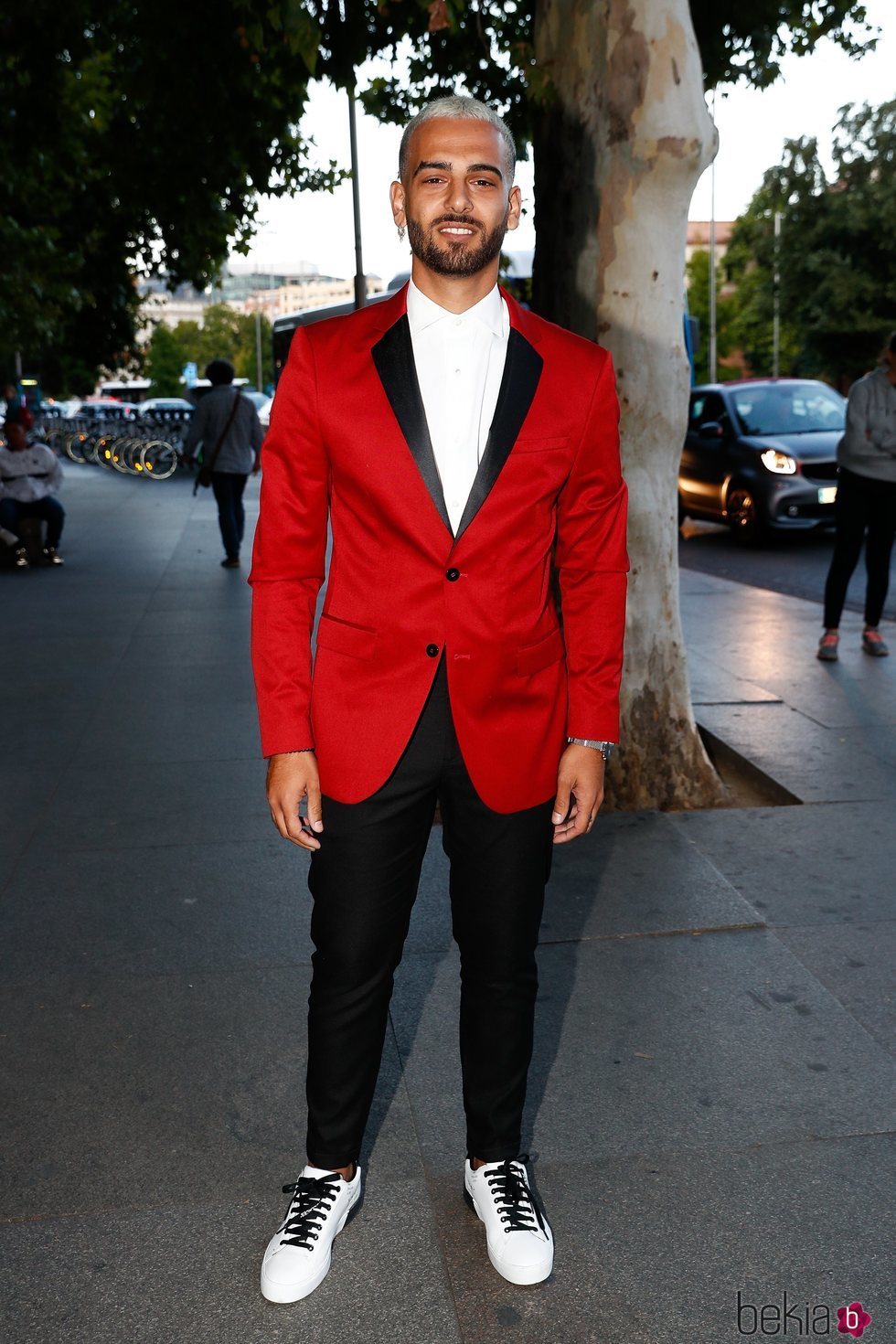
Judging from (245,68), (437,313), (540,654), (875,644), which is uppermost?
(245,68)

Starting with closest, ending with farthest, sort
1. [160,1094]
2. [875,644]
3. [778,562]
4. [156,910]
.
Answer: [160,1094] → [156,910] → [875,644] → [778,562]

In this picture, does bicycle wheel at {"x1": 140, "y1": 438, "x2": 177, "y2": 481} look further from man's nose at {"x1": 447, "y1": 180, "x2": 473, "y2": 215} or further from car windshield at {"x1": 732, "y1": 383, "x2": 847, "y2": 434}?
man's nose at {"x1": 447, "y1": 180, "x2": 473, "y2": 215}

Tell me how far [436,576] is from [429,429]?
0.85ft

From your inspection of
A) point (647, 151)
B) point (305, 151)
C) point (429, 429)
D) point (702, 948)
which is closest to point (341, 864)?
point (429, 429)

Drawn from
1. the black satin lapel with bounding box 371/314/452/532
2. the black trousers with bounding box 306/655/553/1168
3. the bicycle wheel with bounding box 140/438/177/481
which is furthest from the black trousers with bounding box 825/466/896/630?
the bicycle wheel with bounding box 140/438/177/481

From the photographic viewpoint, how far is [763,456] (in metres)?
15.0

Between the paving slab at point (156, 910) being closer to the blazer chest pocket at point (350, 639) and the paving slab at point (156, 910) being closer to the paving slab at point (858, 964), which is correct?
the paving slab at point (858, 964)

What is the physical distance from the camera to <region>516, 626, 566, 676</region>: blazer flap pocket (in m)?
2.55

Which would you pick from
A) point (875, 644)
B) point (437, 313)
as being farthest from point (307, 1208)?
point (875, 644)

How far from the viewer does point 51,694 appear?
308 inches

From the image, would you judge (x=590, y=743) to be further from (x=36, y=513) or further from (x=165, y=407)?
(x=165, y=407)

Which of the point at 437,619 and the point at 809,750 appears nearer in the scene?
the point at 437,619

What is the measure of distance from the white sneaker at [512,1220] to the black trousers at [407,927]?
44 millimetres

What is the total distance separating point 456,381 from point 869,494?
6199 millimetres
